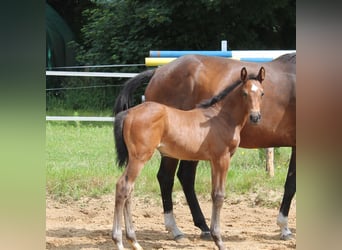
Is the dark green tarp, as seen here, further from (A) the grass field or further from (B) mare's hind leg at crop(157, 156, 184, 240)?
(B) mare's hind leg at crop(157, 156, 184, 240)

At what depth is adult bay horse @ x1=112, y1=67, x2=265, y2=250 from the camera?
3.68 meters

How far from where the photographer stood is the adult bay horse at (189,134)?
145 inches

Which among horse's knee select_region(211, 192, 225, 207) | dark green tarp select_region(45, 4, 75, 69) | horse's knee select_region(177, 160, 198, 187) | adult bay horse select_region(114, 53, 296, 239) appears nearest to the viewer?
horse's knee select_region(211, 192, 225, 207)

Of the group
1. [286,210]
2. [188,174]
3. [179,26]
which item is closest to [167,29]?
[179,26]

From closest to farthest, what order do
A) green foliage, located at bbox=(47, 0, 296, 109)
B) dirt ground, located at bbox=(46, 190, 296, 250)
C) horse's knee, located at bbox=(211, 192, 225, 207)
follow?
horse's knee, located at bbox=(211, 192, 225, 207)
dirt ground, located at bbox=(46, 190, 296, 250)
green foliage, located at bbox=(47, 0, 296, 109)

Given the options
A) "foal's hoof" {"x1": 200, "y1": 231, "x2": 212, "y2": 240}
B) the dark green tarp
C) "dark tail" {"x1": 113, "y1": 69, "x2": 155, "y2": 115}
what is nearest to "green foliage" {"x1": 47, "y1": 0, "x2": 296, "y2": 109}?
the dark green tarp

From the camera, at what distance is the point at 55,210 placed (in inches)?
217

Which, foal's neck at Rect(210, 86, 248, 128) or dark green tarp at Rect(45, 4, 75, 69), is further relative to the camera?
dark green tarp at Rect(45, 4, 75, 69)

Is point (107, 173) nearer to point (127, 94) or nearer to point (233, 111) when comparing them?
point (127, 94)

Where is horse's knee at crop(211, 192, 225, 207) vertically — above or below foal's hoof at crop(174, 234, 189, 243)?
above

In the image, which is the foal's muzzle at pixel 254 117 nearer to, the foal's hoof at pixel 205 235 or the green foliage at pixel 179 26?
the foal's hoof at pixel 205 235

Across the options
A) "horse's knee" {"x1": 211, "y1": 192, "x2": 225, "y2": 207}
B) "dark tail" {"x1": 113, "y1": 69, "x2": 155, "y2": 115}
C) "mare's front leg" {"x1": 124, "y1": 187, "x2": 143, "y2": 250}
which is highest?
"dark tail" {"x1": 113, "y1": 69, "x2": 155, "y2": 115}

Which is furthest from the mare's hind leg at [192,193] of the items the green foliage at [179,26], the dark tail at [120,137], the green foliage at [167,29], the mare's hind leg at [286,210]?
the green foliage at [179,26]

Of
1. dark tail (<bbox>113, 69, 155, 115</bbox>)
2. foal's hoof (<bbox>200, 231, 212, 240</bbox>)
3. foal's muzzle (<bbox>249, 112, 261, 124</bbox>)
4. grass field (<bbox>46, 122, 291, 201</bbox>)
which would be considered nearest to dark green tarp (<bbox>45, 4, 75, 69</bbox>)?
grass field (<bbox>46, 122, 291, 201</bbox>)
